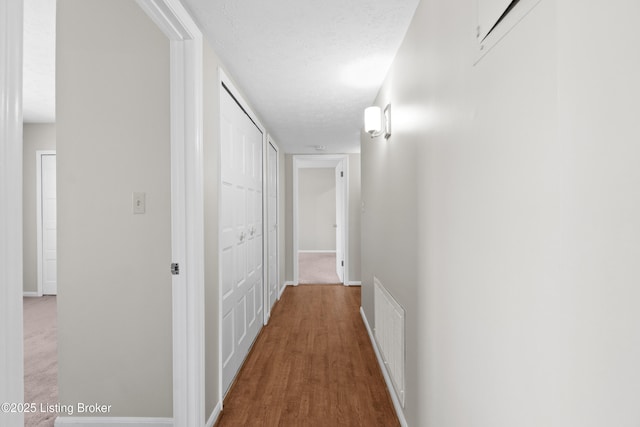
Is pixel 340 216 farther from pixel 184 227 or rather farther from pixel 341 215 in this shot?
pixel 184 227

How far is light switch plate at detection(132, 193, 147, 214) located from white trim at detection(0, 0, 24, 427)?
4.04 feet

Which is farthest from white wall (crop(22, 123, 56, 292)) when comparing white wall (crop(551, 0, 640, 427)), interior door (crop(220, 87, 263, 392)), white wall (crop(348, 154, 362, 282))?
white wall (crop(551, 0, 640, 427))

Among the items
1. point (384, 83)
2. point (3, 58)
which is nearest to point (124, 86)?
point (3, 58)

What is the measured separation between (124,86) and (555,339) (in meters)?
2.36

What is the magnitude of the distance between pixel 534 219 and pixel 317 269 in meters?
6.66

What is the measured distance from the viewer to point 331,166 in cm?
928

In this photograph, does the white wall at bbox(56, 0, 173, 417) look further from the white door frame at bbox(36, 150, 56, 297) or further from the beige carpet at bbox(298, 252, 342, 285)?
the beige carpet at bbox(298, 252, 342, 285)

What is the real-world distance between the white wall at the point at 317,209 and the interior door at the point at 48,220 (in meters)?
5.77

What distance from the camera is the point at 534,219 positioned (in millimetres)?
737

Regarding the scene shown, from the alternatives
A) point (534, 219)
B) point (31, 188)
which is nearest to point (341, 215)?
point (31, 188)

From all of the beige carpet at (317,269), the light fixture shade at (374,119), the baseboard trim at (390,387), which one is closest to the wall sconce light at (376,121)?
the light fixture shade at (374,119)

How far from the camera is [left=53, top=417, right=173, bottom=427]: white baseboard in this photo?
198 centimetres

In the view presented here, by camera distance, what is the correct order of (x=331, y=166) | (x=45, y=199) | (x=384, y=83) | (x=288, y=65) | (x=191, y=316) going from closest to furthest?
1. (x=191, y=316)
2. (x=288, y=65)
3. (x=384, y=83)
4. (x=45, y=199)
5. (x=331, y=166)

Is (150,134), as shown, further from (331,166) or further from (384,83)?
(331,166)
